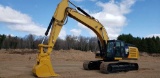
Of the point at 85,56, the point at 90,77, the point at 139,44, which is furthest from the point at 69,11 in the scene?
the point at 139,44

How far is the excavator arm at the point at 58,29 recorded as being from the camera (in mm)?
14002

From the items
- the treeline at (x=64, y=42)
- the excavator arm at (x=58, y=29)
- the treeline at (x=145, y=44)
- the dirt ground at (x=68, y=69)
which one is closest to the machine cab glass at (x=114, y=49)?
the excavator arm at (x=58, y=29)

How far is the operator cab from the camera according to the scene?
1817cm

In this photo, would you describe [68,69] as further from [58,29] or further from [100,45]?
[58,29]

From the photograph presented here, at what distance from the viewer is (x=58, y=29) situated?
611 inches

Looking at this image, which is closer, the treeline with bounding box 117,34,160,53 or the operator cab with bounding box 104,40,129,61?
the operator cab with bounding box 104,40,129,61

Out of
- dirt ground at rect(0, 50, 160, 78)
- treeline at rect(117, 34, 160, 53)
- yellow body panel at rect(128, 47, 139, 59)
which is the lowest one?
dirt ground at rect(0, 50, 160, 78)

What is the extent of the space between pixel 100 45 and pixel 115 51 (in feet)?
4.23

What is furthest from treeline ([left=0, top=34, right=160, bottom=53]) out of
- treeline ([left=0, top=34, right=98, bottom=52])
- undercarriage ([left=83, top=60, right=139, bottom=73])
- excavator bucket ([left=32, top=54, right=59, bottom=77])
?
excavator bucket ([left=32, top=54, right=59, bottom=77])

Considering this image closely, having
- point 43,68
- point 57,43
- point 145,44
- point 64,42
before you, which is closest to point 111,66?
point 43,68

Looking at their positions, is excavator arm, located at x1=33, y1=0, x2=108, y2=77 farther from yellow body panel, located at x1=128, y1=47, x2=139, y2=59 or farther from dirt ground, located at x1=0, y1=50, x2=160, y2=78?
yellow body panel, located at x1=128, y1=47, x2=139, y2=59

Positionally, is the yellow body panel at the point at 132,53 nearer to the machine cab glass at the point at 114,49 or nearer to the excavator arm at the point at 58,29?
the machine cab glass at the point at 114,49

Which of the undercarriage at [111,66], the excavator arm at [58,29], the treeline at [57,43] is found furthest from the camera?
the treeline at [57,43]

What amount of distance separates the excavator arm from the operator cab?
52cm
